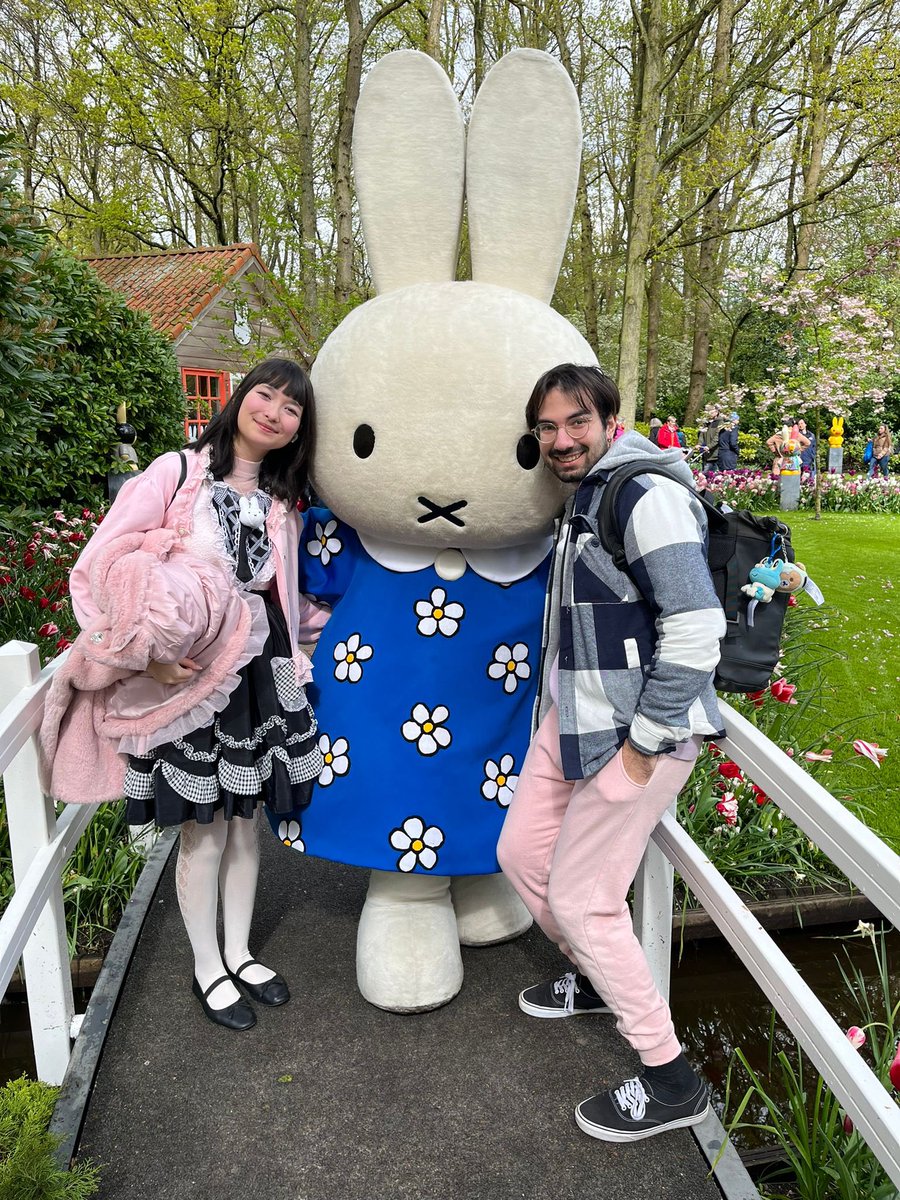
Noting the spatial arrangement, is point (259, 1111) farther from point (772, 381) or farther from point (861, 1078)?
point (772, 381)

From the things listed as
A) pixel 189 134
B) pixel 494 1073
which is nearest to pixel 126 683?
pixel 494 1073

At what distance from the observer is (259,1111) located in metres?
2.10

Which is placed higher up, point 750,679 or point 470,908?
point 750,679

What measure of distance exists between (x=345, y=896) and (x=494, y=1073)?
3.56ft

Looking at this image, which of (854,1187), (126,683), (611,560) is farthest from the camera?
(126,683)

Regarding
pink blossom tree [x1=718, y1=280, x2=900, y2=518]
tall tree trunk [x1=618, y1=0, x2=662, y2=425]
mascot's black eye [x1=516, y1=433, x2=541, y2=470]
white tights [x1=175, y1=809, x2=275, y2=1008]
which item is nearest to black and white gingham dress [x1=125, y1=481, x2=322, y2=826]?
white tights [x1=175, y1=809, x2=275, y2=1008]

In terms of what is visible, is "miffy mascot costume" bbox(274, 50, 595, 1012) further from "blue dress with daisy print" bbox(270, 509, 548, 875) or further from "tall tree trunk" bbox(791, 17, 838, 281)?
"tall tree trunk" bbox(791, 17, 838, 281)

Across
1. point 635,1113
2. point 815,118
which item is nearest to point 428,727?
point 635,1113

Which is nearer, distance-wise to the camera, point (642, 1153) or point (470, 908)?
point (642, 1153)

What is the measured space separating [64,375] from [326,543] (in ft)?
12.8

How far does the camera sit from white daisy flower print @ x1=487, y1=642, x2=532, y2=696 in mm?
2391

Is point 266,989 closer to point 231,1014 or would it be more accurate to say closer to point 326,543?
point 231,1014

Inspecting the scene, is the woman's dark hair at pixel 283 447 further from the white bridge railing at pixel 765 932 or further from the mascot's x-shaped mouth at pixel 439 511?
the white bridge railing at pixel 765 932

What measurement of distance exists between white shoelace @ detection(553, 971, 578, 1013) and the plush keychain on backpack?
3.90ft
